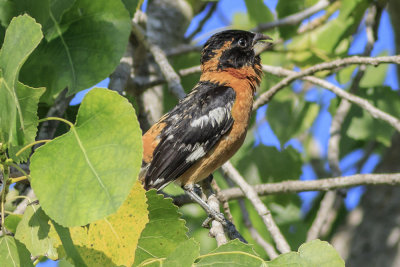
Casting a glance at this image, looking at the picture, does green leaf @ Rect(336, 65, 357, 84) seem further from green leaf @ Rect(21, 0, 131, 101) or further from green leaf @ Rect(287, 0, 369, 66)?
green leaf @ Rect(21, 0, 131, 101)

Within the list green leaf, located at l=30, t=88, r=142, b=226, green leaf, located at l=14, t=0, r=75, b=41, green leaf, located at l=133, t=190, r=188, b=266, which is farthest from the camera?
green leaf, located at l=14, t=0, r=75, b=41

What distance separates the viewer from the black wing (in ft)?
13.0

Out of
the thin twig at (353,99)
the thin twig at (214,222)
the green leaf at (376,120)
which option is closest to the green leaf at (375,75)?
the green leaf at (376,120)

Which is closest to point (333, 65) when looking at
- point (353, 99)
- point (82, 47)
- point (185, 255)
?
point (353, 99)

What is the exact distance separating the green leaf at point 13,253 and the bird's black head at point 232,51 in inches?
100

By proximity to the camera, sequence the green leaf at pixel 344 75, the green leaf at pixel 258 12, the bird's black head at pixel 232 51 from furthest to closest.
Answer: the green leaf at pixel 344 75 → the green leaf at pixel 258 12 → the bird's black head at pixel 232 51

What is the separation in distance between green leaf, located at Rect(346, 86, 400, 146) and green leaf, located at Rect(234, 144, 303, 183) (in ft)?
2.32

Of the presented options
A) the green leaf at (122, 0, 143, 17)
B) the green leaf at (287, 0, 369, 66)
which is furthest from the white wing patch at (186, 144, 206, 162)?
the green leaf at (287, 0, 369, 66)

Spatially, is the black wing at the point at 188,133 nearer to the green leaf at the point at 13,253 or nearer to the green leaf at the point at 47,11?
the green leaf at the point at 47,11

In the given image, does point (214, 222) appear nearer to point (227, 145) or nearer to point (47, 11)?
point (227, 145)

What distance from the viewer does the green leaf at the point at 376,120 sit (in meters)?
5.22

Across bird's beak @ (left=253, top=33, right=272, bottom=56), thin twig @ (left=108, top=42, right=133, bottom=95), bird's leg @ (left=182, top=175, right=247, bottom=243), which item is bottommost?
bird's leg @ (left=182, top=175, right=247, bottom=243)

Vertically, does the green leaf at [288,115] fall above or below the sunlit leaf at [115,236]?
below

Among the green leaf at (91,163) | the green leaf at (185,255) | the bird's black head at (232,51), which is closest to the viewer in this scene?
the green leaf at (91,163)
